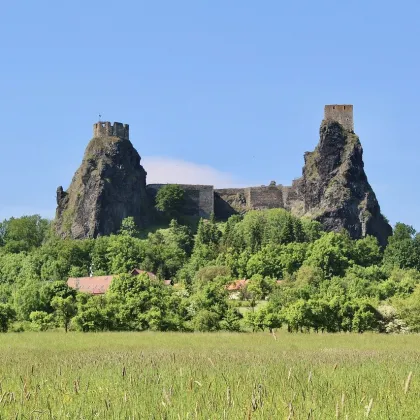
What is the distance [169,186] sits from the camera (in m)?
146

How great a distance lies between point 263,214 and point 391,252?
91.3ft

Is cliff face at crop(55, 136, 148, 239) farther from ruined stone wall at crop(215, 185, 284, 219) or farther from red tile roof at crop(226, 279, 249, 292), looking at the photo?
red tile roof at crop(226, 279, 249, 292)

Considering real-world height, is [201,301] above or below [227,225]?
below

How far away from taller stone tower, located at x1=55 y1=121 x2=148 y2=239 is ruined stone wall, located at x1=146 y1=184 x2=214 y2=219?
826cm

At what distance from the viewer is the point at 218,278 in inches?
3423

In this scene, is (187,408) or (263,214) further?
(263,214)

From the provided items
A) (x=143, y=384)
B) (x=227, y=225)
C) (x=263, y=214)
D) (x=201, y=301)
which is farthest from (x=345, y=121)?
(x=143, y=384)

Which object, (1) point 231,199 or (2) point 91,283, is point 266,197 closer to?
(1) point 231,199

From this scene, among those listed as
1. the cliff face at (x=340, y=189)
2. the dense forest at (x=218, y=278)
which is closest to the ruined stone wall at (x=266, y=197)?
the cliff face at (x=340, y=189)

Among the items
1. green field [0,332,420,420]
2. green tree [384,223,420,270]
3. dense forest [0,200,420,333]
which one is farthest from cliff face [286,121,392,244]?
green field [0,332,420,420]

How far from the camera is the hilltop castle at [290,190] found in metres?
132

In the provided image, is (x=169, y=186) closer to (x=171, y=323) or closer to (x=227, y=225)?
(x=227, y=225)

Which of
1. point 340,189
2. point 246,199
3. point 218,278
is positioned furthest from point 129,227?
point 218,278

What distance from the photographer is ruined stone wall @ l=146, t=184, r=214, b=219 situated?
485 feet
